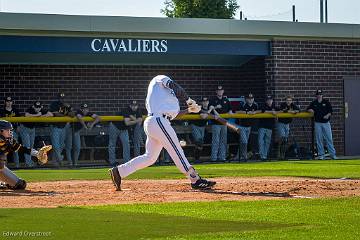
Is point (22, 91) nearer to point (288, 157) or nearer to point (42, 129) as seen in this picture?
point (42, 129)

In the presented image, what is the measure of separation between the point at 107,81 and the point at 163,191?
14.5 m

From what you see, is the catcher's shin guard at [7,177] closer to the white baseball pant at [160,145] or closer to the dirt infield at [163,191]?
the dirt infield at [163,191]

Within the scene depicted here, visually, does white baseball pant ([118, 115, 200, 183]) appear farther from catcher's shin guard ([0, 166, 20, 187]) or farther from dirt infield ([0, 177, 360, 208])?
catcher's shin guard ([0, 166, 20, 187])

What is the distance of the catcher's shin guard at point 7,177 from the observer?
13.7 m

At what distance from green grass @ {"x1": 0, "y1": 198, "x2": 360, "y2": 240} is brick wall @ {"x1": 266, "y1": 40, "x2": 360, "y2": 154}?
16.9m

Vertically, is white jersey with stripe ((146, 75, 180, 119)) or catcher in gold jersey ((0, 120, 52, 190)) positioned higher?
white jersey with stripe ((146, 75, 180, 119))

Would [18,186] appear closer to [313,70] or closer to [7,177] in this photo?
[7,177]

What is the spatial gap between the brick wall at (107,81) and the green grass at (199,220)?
52.8ft

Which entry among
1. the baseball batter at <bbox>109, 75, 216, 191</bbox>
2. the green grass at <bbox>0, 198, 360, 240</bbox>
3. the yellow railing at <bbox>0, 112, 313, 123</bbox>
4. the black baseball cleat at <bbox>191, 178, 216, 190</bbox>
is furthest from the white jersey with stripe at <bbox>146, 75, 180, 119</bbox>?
the yellow railing at <bbox>0, 112, 313, 123</bbox>

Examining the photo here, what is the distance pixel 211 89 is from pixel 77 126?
6709 mm

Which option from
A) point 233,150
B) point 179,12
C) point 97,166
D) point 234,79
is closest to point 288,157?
point 233,150

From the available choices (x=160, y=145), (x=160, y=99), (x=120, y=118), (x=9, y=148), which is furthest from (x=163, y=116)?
(x=120, y=118)

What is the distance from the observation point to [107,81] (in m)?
28.0

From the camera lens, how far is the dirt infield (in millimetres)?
12352
